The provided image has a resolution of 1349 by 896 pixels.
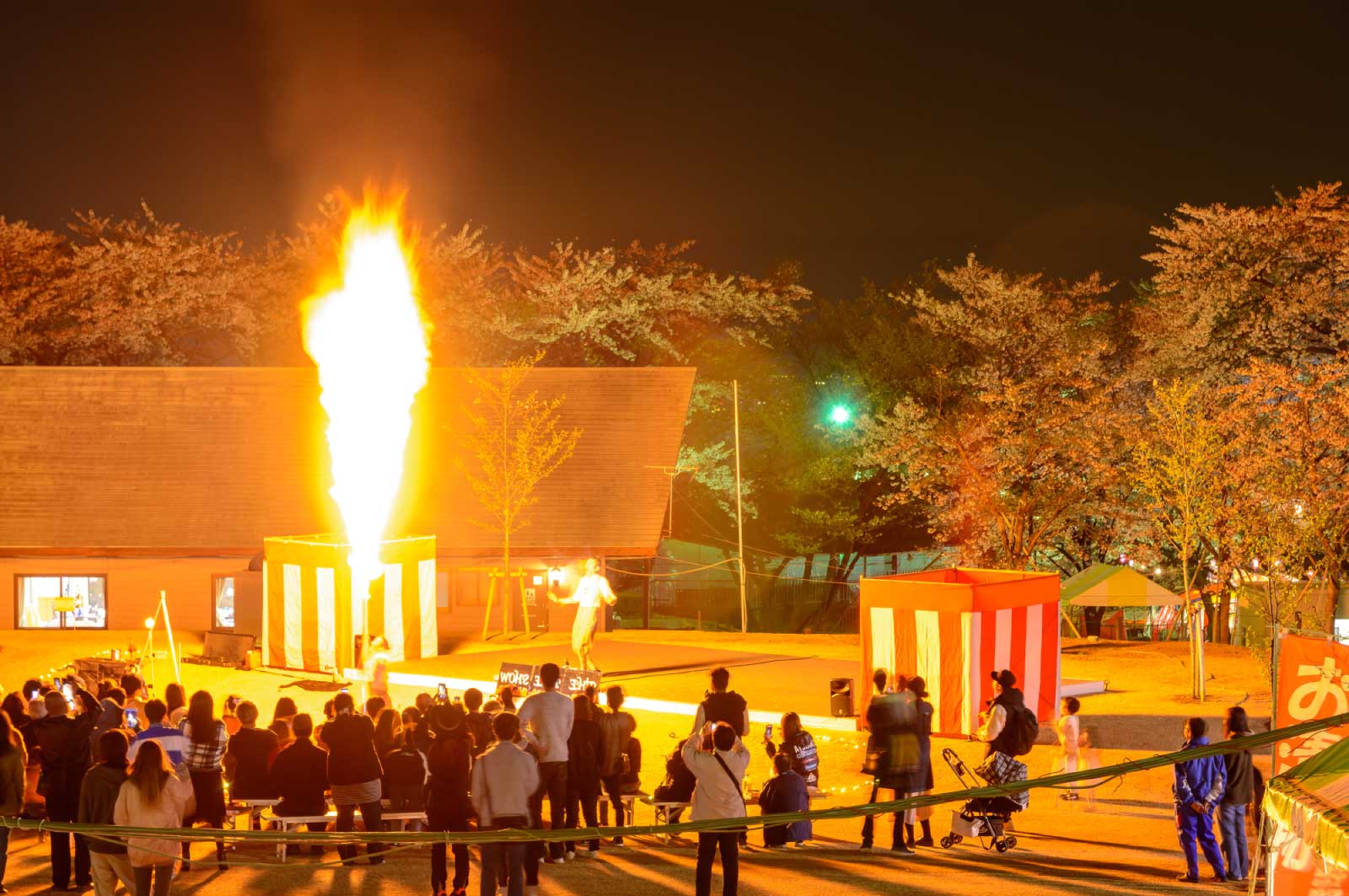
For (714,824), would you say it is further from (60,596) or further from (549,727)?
(60,596)

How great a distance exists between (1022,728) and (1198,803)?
7.37 feet

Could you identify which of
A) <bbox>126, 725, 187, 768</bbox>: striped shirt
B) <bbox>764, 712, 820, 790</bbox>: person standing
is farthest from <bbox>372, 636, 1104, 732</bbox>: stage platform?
<bbox>126, 725, 187, 768</bbox>: striped shirt

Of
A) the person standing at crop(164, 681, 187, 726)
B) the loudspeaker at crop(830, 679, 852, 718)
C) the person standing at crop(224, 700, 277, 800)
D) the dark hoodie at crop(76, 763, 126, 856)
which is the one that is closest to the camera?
the dark hoodie at crop(76, 763, 126, 856)

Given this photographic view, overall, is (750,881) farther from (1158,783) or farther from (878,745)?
(1158,783)

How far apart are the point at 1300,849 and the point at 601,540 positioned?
29.0 meters

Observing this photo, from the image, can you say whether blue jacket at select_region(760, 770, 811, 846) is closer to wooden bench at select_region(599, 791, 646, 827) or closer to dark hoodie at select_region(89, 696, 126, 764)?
wooden bench at select_region(599, 791, 646, 827)

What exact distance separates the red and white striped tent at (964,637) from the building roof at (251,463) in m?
13.8

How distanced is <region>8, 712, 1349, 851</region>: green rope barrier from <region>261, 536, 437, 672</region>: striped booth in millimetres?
16432

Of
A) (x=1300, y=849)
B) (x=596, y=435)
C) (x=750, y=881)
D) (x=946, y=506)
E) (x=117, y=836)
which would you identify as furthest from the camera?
(x=946, y=506)

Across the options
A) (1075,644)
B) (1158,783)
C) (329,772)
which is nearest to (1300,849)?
(329,772)

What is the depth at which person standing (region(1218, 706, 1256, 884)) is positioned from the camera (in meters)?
11.3

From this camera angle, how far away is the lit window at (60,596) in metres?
32.3

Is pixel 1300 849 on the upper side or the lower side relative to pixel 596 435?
lower

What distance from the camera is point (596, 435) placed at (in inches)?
1395
